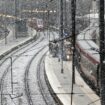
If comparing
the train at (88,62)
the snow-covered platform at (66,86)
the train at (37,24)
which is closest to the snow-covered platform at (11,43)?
the train at (37,24)

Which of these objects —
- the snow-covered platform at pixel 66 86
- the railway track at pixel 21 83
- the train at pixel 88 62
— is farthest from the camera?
the railway track at pixel 21 83

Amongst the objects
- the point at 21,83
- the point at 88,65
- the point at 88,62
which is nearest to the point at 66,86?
the point at 88,65

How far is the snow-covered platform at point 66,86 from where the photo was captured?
25.8m

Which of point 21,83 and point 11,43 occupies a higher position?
point 11,43

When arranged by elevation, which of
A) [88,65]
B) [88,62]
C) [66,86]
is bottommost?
[66,86]

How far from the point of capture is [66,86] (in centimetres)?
3086

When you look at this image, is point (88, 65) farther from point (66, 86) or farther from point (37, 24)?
Result: point (37, 24)

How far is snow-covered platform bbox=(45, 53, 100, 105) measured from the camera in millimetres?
25750

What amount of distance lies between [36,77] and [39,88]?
4896 millimetres

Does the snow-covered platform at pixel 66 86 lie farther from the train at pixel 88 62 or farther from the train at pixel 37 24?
the train at pixel 37 24

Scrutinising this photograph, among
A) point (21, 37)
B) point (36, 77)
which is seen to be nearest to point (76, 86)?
point (36, 77)

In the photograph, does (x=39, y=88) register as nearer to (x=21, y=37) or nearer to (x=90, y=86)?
(x=90, y=86)

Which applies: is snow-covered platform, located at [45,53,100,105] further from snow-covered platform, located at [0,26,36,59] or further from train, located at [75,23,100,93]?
snow-covered platform, located at [0,26,36,59]

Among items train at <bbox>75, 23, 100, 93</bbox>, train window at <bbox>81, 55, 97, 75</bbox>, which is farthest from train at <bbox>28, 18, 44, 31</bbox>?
train window at <bbox>81, 55, 97, 75</bbox>
